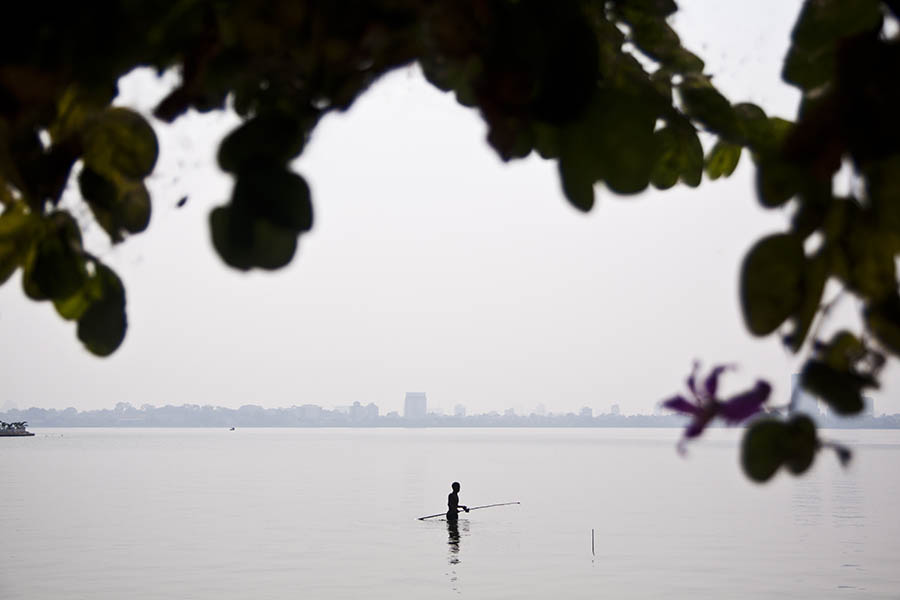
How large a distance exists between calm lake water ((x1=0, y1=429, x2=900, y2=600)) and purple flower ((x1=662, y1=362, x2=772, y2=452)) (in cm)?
1059

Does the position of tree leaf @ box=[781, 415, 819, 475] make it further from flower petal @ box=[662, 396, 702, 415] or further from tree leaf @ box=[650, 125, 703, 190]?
tree leaf @ box=[650, 125, 703, 190]

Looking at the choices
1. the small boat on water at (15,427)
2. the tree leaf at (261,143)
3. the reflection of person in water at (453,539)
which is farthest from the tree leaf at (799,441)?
the small boat on water at (15,427)

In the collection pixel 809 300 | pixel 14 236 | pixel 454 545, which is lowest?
pixel 454 545

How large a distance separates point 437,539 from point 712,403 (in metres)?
37.2

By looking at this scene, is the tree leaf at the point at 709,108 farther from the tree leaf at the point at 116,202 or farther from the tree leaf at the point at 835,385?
the tree leaf at the point at 116,202

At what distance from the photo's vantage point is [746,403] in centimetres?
73

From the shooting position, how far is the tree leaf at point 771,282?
2.35 feet

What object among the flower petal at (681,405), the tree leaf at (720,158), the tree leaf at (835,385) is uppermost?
the tree leaf at (720,158)

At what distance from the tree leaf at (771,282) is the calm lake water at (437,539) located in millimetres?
10600

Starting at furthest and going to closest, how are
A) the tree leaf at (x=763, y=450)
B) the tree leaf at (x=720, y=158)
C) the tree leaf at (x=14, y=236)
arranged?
1. the tree leaf at (x=720, y=158)
2. the tree leaf at (x=14, y=236)
3. the tree leaf at (x=763, y=450)

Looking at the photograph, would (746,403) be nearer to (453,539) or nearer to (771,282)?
(771,282)

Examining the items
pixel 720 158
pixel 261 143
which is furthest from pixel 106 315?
pixel 720 158

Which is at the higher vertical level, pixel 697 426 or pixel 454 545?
pixel 697 426

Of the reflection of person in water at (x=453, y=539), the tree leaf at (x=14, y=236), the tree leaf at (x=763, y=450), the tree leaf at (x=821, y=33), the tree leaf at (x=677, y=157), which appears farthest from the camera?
the reflection of person in water at (x=453, y=539)
